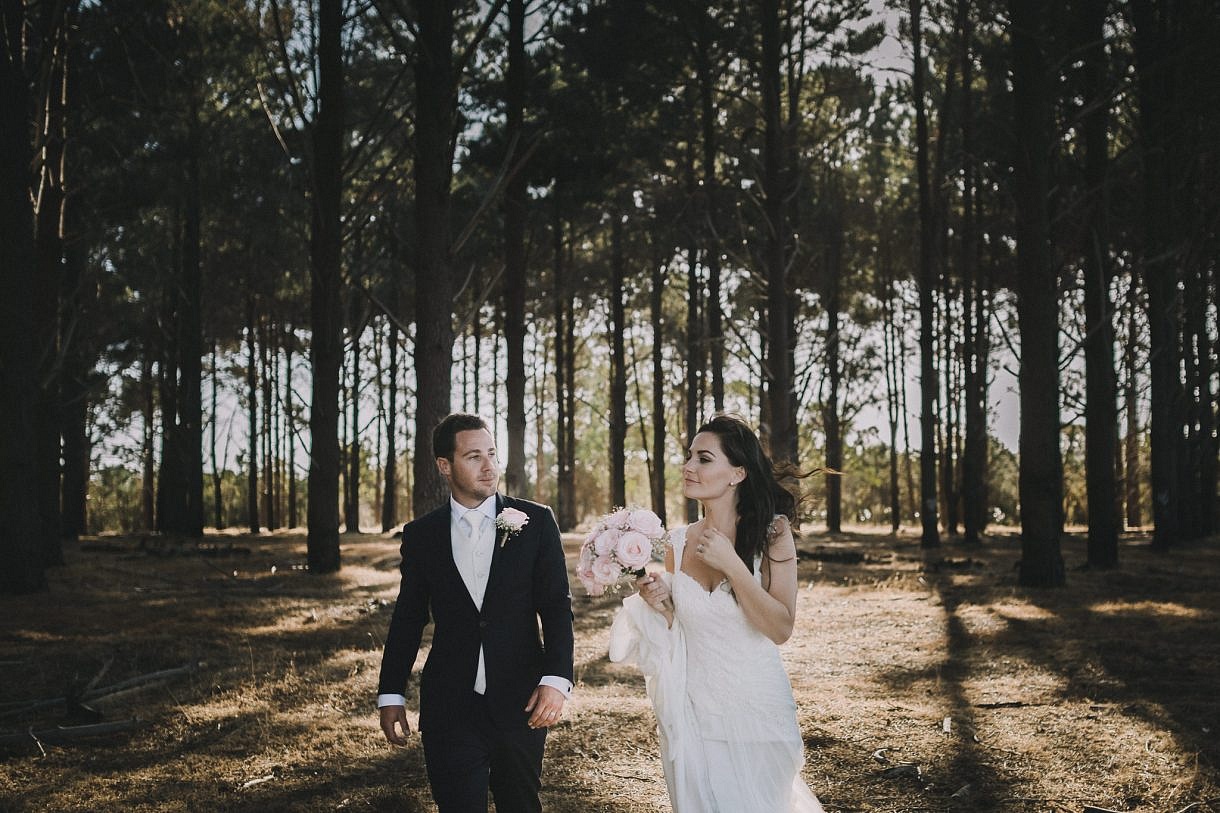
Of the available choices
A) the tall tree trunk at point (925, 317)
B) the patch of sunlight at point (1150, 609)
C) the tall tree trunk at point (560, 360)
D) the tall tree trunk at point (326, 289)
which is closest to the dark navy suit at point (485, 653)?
the patch of sunlight at point (1150, 609)

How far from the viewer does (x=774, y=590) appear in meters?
3.65

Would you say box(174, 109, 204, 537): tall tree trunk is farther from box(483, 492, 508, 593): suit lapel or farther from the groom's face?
box(483, 492, 508, 593): suit lapel

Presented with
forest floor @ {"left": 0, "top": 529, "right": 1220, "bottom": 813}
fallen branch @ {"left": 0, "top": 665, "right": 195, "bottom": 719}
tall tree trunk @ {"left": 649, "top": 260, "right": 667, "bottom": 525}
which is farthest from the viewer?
tall tree trunk @ {"left": 649, "top": 260, "right": 667, "bottom": 525}

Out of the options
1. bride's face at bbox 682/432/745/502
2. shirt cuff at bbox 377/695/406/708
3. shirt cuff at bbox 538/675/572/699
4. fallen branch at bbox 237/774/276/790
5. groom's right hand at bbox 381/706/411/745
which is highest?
bride's face at bbox 682/432/745/502

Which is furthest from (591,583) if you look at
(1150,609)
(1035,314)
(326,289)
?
(326,289)

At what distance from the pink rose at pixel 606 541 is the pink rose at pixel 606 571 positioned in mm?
32

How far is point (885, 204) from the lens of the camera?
29531 millimetres

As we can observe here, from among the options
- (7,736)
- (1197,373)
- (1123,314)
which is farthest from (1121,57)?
(7,736)

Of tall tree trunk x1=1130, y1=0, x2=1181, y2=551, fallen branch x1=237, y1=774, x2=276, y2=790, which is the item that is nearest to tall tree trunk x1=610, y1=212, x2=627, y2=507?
tall tree trunk x1=1130, y1=0, x2=1181, y2=551

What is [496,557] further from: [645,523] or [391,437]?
[391,437]

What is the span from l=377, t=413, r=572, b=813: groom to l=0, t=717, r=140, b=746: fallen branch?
12.3 ft

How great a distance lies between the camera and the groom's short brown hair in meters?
3.61

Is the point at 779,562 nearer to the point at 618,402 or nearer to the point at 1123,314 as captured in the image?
the point at 1123,314

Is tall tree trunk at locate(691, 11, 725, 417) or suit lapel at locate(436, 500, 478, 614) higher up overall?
tall tree trunk at locate(691, 11, 725, 417)
